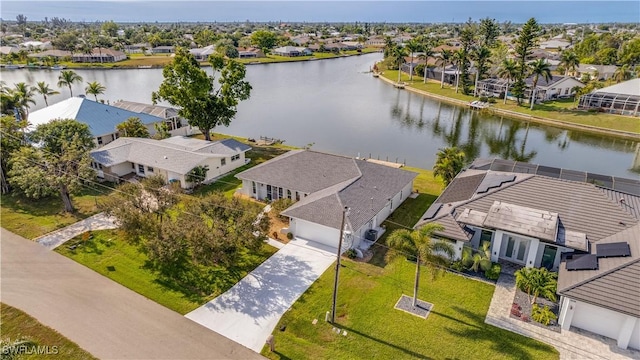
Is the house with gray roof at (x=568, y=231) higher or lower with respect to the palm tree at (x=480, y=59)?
lower


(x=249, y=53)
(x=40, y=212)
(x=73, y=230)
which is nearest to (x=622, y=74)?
(x=73, y=230)

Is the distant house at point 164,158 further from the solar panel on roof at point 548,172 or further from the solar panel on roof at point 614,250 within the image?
the solar panel on roof at point 614,250

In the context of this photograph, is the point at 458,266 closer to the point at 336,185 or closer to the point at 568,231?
the point at 568,231

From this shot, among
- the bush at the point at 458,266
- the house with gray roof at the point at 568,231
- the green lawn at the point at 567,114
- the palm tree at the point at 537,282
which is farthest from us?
the green lawn at the point at 567,114

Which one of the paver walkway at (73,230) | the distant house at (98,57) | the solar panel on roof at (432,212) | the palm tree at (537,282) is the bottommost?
the paver walkway at (73,230)

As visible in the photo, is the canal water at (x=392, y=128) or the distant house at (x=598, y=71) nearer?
the canal water at (x=392, y=128)

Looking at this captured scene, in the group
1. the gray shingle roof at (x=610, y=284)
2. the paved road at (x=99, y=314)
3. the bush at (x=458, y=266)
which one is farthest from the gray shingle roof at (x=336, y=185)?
the gray shingle roof at (x=610, y=284)
